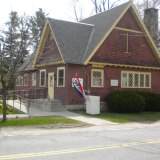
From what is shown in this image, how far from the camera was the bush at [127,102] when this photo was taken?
30141 mm

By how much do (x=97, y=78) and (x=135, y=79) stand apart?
12.4 ft

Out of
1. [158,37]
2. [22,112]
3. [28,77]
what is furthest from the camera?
[158,37]

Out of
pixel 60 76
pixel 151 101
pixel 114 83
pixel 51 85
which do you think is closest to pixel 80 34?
pixel 60 76

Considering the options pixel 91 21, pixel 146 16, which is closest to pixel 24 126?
pixel 91 21

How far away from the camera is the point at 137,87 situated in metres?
34.3

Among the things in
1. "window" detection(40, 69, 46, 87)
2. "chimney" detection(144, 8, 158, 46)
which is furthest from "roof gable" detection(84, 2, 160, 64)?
"chimney" detection(144, 8, 158, 46)

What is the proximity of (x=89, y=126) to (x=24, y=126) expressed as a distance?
3.48 meters

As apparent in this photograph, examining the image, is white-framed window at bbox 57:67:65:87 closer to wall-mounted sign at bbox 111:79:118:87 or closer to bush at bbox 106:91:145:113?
bush at bbox 106:91:145:113

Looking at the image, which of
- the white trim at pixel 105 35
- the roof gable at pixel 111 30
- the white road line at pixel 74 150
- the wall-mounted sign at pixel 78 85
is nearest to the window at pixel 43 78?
the wall-mounted sign at pixel 78 85

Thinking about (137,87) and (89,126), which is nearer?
(89,126)

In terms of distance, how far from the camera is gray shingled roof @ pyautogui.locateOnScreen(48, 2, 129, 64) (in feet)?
103

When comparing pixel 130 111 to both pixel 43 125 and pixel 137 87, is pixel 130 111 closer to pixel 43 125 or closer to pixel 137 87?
pixel 137 87

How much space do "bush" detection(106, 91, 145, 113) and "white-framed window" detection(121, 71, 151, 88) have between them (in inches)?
106

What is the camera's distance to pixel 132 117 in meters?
28.1
